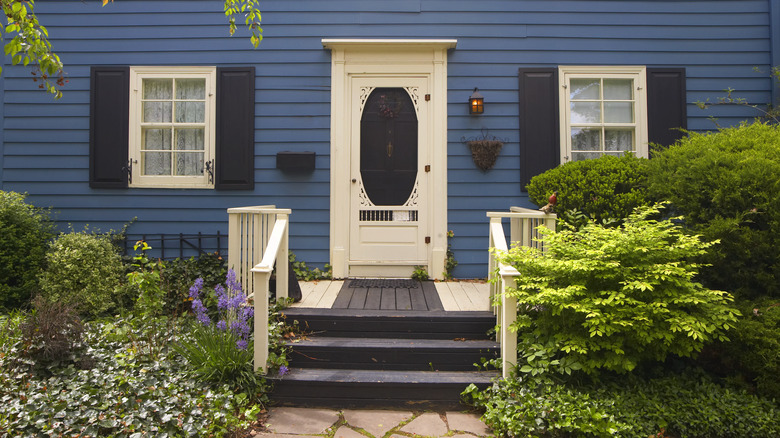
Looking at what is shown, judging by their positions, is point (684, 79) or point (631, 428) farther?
point (684, 79)

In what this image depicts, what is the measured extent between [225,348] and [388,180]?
2.67 meters

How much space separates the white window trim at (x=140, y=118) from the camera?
5.18 metres

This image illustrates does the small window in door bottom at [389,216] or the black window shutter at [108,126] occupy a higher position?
the black window shutter at [108,126]

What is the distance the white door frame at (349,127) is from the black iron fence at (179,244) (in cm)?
122

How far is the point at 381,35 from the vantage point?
5.13 meters

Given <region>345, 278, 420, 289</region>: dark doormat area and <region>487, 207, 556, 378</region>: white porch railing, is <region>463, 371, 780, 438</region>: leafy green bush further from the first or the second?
<region>345, 278, 420, 289</region>: dark doormat area

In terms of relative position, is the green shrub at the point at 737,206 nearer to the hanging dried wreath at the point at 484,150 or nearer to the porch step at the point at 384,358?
the porch step at the point at 384,358

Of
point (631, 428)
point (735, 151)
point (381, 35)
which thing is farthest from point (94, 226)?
point (735, 151)

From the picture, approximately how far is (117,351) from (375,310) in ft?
5.82

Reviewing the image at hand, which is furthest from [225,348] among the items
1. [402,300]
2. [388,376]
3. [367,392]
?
[402,300]

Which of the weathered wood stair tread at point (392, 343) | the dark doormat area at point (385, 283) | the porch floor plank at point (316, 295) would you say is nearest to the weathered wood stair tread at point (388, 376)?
the weathered wood stair tread at point (392, 343)

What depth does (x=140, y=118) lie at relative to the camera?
522cm

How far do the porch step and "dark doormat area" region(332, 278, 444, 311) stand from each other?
0.20 m

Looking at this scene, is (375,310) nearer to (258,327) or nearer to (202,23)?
(258,327)
